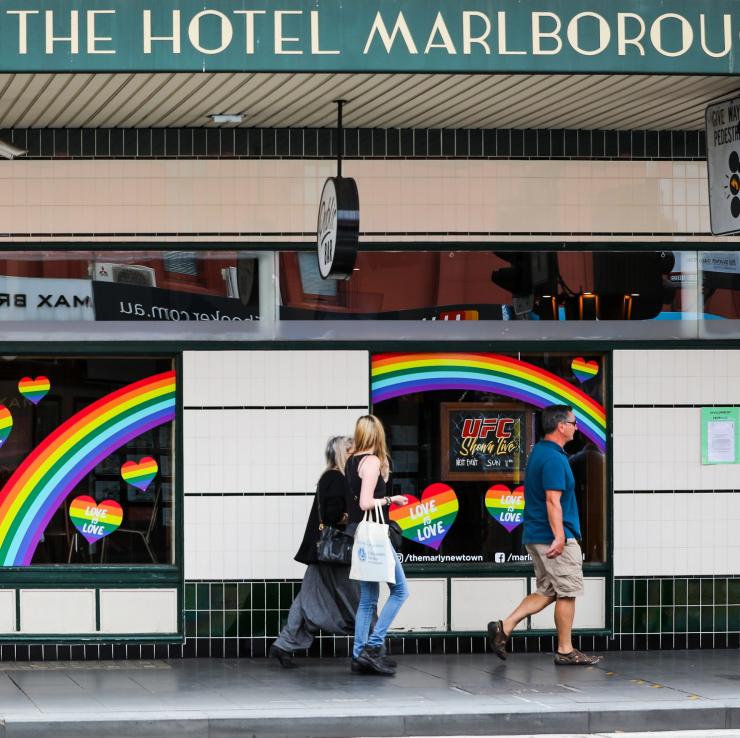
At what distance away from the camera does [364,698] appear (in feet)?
31.3

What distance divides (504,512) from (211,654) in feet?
8.21

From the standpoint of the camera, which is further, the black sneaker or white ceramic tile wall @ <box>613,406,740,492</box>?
white ceramic tile wall @ <box>613,406,740,492</box>

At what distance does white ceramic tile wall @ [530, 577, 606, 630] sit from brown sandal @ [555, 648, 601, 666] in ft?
2.52

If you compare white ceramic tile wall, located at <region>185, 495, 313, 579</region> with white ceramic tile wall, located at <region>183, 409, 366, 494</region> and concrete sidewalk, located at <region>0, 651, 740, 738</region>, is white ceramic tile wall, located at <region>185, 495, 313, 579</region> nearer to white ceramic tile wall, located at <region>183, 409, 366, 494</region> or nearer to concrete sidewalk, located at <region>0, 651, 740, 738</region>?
white ceramic tile wall, located at <region>183, 409, 366, 494</region>

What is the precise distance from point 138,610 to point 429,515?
91.8 inches

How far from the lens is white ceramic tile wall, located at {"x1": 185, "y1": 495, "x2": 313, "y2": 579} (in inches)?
449

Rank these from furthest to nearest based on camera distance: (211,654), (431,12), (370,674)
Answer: (211,654) < (370,674) < (431,12)

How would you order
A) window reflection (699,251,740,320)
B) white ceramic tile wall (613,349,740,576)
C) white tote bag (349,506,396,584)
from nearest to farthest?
white tote bag (349,506,396,584) → white ceramic tile wall (613,349,740,576) → window reflection (699,251,740,320)

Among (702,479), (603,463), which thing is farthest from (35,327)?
(702,479)

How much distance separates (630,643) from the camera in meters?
11.7

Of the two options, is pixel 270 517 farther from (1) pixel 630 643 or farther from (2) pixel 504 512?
(1) pixel 630 643

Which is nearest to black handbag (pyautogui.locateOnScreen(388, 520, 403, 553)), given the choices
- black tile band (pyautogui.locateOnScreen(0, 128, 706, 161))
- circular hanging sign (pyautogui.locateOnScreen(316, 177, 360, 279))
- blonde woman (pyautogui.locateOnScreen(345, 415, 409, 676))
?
blonde woman (pyautogui.locateOnScreen(345, 415, 409, 676))

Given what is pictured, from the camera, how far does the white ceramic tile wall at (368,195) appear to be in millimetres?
11445

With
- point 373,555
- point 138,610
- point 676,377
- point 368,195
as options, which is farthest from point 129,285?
point 676,377
